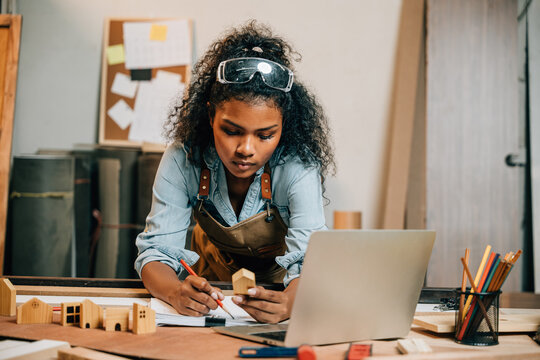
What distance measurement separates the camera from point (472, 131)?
3449 mm

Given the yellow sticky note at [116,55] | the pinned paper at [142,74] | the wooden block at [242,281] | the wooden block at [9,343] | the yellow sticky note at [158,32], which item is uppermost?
the yellow sticky note at [158,32]

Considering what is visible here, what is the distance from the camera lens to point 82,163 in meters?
3.39

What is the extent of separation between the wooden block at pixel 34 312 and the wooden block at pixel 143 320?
8.5 inches

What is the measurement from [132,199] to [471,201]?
2.17 metres

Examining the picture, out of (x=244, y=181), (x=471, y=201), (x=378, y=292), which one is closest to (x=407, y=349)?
(x=378, y=292)

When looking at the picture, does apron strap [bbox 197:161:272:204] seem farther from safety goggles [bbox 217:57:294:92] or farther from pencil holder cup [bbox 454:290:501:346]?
pencil holder cup [bbox 454:290:501:346]

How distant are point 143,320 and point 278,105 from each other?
69 centimetres

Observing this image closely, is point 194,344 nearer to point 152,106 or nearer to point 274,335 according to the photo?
point 274,335

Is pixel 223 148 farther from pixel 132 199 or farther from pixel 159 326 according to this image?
pixel 132 199

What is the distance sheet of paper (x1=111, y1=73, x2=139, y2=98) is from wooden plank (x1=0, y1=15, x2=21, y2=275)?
73 cm

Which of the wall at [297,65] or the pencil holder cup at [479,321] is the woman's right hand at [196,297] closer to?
the pencil holder cup at [479,321]

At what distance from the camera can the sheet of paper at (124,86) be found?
3652mm

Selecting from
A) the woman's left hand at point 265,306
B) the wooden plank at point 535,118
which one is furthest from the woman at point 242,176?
the wooden plank at point 535,118

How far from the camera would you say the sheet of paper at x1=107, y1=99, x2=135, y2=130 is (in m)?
3.65
